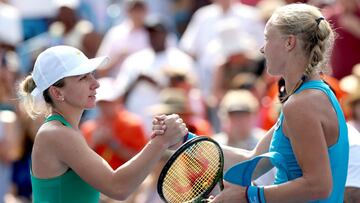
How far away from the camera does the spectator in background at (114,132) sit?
8273mm

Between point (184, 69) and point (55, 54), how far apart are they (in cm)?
456

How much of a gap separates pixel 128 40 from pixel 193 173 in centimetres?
597

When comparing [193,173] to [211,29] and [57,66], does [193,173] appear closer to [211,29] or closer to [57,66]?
[57,66]

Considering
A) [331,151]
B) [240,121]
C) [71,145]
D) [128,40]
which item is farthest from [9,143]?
[331,151]

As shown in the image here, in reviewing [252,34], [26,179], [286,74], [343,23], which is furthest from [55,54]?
[252,34]

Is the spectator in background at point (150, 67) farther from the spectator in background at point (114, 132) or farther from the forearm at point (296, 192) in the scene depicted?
the forearm at point (296, 192)

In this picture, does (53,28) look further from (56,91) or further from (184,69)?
(56,91)

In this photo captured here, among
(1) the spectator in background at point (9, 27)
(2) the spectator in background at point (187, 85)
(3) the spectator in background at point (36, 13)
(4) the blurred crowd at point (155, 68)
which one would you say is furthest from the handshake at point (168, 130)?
(3) the spectator in background at point (36, 13)

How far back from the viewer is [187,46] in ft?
34.1

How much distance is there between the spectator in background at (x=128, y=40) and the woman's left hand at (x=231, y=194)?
6030 millimetres

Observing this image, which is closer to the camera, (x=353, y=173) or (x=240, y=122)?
(x=353, y=173)

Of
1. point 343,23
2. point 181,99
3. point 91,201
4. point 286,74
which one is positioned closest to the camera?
point 286,74

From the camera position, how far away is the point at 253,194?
13.7ft

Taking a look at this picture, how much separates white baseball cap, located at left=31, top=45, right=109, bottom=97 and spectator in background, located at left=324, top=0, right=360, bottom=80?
15.1 ft
